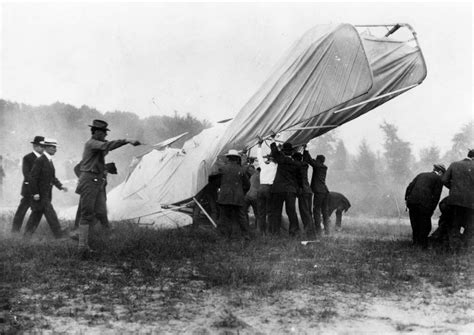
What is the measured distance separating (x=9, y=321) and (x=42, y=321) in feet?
0.84

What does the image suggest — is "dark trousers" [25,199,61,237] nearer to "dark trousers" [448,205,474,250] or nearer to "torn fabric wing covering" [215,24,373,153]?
"torn fabric wing covering" [215,24,373,153]

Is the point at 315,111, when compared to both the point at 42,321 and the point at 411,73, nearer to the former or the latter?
the point at 411,73

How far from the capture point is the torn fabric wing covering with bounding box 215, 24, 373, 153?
8.40m

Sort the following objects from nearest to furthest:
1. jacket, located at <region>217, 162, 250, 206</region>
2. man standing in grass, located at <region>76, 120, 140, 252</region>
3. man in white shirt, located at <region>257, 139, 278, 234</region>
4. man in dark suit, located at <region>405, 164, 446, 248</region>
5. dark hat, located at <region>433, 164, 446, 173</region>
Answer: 1. man standing in grass, located at <region>76, 120, 140, 252</region>
2. man in dark suit, located at <region>405, 164, 446, 248</region>
3. dark hat, located at <region>433, 164, 446, 173</region>
4. jacket, located at <region>217, 162, 250, 206</region>
5. man in white shirt, located at <region>257, 139, 278, 234</region>

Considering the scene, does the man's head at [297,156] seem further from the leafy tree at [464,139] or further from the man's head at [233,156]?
the leafy tree at [464,139]

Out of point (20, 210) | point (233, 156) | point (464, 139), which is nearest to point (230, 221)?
point (233, 156)

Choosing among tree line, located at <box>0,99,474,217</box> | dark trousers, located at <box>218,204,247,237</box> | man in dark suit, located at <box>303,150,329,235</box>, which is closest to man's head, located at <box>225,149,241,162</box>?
dark trousers, located at <box>218,204,247,237</box>

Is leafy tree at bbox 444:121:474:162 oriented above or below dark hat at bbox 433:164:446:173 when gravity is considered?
above

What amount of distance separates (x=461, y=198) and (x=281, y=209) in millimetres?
3281

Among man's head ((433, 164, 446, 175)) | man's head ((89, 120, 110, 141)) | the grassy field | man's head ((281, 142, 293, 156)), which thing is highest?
man's head ((89, 120, 110, 141))

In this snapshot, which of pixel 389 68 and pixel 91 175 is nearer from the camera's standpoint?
pixel 91 175

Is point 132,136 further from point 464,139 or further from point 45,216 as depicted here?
point 45,216

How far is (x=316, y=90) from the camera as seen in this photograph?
339 inches

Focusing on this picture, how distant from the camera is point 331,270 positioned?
573 cm
